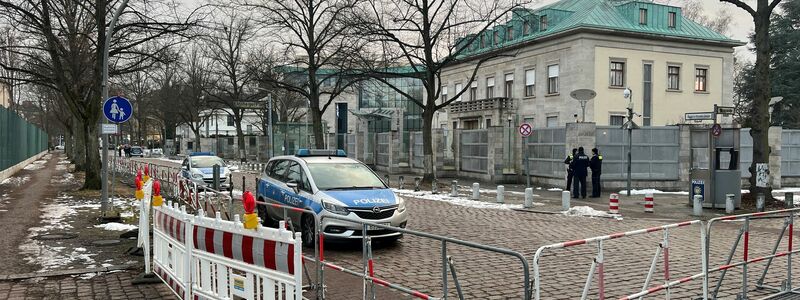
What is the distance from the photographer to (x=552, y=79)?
42.9m

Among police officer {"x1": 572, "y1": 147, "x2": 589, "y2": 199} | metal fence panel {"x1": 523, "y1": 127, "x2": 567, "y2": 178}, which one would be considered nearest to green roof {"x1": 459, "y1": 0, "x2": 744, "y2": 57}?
metal fence panel {"x1": 523, "y1": 127, "x2": 567, "y2": 178}

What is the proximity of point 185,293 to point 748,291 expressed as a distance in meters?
6.70

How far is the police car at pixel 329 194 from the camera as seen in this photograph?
10203 millimetres

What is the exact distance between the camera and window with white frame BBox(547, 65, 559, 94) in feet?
139

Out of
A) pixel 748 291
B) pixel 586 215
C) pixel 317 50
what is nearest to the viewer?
pixel 748 291

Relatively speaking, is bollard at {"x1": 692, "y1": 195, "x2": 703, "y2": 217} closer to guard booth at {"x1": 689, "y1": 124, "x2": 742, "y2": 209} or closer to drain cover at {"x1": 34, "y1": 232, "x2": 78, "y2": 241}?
guard booth at {"x1": 689, "y1": 124, "x2": 742, "y2": 209}

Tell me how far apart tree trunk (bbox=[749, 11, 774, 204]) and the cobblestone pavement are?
4.12 meters

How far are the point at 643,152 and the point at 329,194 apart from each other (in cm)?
1786

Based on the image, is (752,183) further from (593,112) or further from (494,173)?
(593,112)

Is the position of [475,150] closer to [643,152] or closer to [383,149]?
[643,152]

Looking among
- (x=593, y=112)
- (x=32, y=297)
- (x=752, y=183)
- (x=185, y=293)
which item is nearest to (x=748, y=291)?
(x=185, y=293)

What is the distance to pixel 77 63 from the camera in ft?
69.5

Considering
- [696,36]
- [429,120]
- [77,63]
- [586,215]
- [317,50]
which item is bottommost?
[586,215]

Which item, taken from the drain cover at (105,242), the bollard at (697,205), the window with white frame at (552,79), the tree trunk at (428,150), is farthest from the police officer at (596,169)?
the window with white frame at (552,79)
